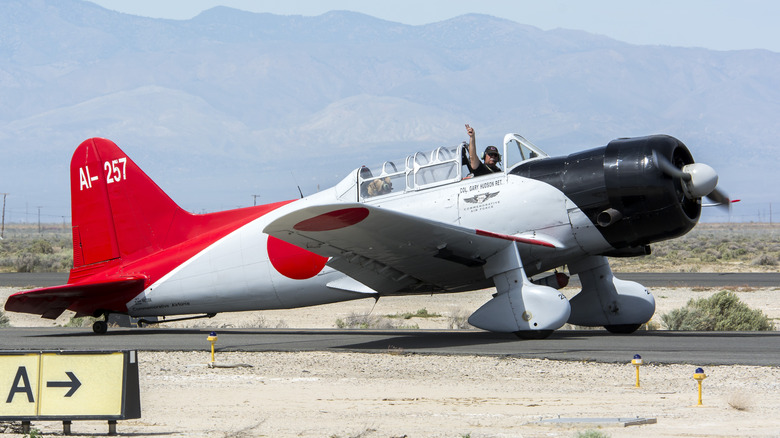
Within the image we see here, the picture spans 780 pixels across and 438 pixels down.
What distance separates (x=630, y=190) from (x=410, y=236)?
10.1 feet

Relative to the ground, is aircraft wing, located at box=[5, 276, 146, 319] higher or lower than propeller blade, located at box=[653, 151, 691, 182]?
lower

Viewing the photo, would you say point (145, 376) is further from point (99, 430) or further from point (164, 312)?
point (164, 312)

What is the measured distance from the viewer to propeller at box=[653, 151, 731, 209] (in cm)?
1284

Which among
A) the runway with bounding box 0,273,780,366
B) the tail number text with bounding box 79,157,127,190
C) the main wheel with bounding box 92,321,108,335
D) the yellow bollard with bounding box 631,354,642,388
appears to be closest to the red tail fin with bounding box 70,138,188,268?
the tail number text with bounding box 79,157,127,190

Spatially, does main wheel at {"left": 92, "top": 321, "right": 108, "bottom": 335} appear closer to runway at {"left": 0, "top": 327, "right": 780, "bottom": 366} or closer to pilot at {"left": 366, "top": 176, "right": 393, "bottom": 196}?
runway at {"left": 0, "top": 327, "right": 780, "bottom": 366}

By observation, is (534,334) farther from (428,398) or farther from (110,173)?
(110,173)

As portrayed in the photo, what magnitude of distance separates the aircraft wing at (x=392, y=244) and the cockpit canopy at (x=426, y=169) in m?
1.29

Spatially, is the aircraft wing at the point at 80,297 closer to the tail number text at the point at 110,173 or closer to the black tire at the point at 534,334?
the tail number text at the point at 110,173

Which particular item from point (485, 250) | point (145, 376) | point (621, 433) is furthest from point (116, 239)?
point (621, 433)

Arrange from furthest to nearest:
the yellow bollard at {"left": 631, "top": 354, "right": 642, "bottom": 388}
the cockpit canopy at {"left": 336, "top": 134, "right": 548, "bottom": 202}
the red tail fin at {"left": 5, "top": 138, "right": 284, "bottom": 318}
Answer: the red tail fin at {"left": 5, "top": 138, "right": 284, "bottom": 318} → the cockpit canopy at {"left": 336, "top": 134, "right": 548, "bottom": 202} → the yellow bollard at {"left": 631, "top": 354, "right": 642, "bottom": 388}

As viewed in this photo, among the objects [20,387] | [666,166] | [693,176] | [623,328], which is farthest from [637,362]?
[20,387]

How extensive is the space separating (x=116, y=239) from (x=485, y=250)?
6855 millimetres

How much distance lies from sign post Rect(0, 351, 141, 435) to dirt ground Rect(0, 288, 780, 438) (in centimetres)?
27

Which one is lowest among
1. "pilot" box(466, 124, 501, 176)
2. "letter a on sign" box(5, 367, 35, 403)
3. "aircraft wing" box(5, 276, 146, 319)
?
"letter a on sign" box(5, 367, 35, 403)
